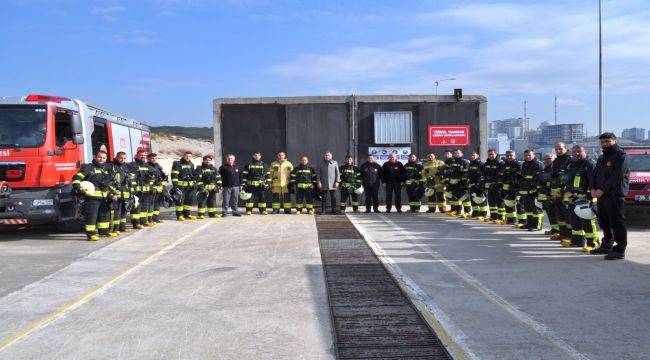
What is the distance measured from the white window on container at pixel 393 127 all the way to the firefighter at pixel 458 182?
369 cm

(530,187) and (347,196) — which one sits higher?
(530,187)

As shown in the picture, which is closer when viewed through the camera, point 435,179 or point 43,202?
point 43,202

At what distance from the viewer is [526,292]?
22.5 feet

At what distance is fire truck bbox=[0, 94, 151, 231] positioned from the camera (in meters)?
11.3

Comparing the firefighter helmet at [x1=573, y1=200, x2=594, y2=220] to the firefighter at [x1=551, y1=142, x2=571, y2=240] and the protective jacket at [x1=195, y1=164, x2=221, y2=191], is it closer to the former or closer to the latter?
the firefighter at [x1=551, y1=142, x2=571, y2=240]

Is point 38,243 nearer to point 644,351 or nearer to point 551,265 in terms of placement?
point 551,265

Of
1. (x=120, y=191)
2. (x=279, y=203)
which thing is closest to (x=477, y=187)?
(x=279, y=203)

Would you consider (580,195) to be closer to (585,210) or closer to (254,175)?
Answer: (585,210)

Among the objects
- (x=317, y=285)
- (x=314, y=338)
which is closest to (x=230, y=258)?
(x=317, y=285)

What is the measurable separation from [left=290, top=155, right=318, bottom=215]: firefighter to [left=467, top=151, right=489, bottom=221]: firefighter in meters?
4.39

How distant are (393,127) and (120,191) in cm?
958

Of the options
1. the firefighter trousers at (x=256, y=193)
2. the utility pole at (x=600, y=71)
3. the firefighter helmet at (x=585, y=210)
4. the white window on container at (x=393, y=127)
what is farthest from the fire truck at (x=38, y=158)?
the utility pole at (x=600, y=71)

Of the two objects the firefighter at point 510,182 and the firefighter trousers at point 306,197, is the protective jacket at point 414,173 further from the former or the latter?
the firefighter at point 510,182

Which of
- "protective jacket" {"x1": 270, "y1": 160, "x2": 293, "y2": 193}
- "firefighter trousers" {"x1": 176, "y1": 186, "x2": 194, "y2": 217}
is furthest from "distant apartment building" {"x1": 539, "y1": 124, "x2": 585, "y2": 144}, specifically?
"firefighter trousers" {"x1": 176, "y1": 186, "x2": 194, "y2": 217}
